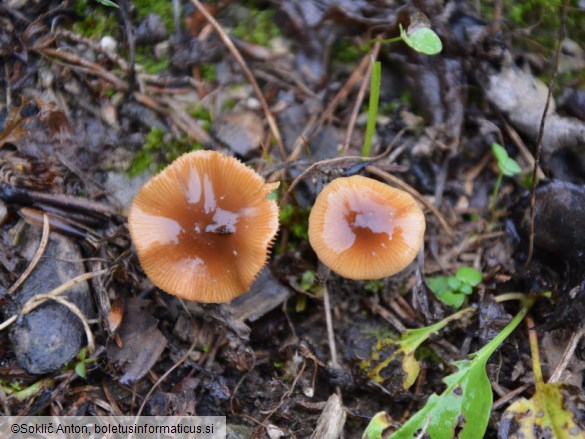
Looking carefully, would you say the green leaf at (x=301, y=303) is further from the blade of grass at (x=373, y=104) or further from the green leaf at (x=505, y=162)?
the green leaf at (x=505, y=162)

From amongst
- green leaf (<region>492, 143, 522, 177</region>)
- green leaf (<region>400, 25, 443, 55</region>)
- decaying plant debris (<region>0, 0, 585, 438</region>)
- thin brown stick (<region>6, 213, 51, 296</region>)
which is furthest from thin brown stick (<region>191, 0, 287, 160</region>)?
thin brown stick (<region>6, 213, 51, 296</region>)

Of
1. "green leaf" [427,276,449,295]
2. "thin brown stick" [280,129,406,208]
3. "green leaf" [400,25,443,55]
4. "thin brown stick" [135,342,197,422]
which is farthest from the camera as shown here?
"green leaf" [427,276,449,295]

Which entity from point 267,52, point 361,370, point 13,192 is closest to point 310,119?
point 267,52

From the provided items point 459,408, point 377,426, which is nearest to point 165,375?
point 377,426

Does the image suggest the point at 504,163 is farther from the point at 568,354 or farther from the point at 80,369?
the point at 80,369

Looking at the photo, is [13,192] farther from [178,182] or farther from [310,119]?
[310,119]

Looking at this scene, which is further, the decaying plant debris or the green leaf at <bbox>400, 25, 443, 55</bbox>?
the decaying plant debris

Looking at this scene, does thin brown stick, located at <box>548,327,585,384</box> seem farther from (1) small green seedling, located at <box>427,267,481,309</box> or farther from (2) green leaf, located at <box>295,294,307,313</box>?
(2) green leaf, located at <box>295,294,307,313</box>
